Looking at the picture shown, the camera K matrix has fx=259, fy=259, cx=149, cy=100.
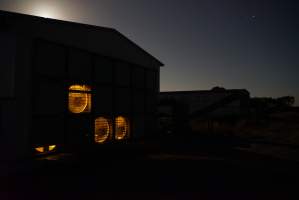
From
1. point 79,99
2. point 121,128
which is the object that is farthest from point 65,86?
point 121,128

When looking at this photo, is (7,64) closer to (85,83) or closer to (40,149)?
(40,149)

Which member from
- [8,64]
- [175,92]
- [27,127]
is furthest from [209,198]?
[175,92]

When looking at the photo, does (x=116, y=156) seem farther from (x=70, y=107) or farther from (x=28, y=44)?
(x=28, y=44)

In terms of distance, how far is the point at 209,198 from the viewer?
705 cm

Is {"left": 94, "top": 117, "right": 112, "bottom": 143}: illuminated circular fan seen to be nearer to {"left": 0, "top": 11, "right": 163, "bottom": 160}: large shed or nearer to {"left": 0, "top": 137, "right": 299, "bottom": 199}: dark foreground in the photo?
{"left": 0, "top": 11, "right": 163, "bottom": 160}: large shed

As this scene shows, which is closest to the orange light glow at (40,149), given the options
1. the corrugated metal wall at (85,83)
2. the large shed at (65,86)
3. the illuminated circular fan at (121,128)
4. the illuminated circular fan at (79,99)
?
the large shed at (65,86)

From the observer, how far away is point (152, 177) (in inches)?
352

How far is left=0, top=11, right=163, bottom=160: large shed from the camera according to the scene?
988cm

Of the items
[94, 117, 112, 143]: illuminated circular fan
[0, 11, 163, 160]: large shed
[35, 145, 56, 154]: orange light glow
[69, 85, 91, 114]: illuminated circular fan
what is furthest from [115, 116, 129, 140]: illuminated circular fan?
[35, 145, 56, 154]: orange light glow

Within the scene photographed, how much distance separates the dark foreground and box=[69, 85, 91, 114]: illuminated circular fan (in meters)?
2.21

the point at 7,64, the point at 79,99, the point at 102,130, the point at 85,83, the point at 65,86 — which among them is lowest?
the point at 102,130

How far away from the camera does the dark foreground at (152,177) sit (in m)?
7.36

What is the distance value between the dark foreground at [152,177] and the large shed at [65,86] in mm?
1205

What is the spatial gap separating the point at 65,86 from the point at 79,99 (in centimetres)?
121
